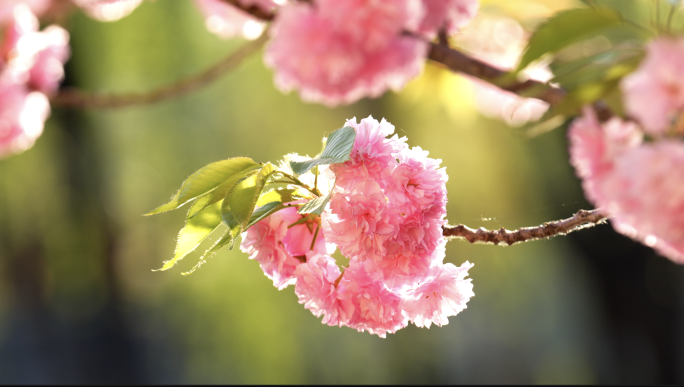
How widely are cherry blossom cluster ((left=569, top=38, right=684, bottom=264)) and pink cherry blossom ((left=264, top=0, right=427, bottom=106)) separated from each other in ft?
0.96

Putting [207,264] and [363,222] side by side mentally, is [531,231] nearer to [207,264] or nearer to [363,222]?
[363,222]

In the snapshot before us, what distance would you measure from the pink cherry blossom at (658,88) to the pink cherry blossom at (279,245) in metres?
0.35

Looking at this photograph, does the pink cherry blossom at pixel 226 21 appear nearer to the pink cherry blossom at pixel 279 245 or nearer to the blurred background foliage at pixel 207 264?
the pink cherry blossom at pixel 279 245

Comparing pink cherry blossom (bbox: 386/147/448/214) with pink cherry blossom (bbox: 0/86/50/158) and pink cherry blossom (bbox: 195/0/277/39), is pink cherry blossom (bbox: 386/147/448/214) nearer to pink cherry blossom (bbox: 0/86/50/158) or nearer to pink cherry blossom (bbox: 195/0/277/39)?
pink cherry blossom (bbox: 195/0/277/39)

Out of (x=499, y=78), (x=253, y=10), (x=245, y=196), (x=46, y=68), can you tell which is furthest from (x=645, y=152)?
(x=46, y=68)

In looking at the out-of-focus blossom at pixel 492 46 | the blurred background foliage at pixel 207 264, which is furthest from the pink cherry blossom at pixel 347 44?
the blurred background foliage at pixel 207 264

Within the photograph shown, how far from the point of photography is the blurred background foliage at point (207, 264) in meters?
4.45

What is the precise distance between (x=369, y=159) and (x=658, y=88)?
24 cm

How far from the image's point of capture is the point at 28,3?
158cm

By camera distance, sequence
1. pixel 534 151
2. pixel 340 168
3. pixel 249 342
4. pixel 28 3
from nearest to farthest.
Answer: pixel 340 168
pixel 28 3
pixel 534 151
pixel 249 342

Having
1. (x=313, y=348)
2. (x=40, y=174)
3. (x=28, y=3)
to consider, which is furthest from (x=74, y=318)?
(x=28, y=3)

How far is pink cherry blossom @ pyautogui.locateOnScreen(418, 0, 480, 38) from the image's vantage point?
63cm

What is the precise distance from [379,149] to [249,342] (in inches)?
175

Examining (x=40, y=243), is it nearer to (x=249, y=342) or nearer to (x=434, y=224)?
(x=249, y=342)
